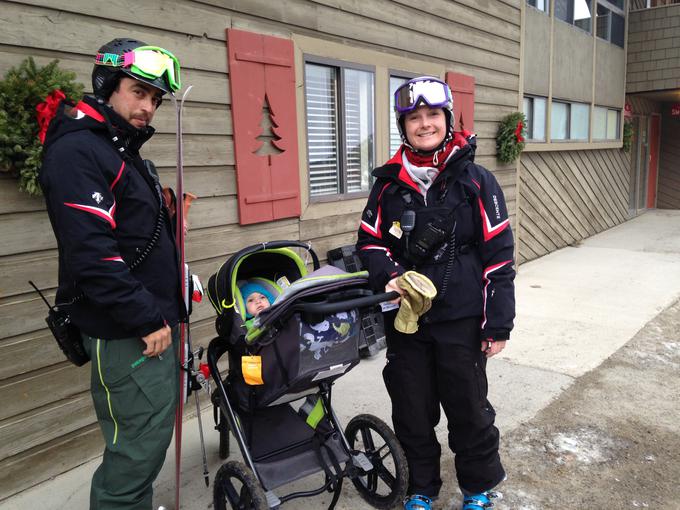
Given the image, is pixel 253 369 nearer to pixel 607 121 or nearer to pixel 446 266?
pixel 446 266

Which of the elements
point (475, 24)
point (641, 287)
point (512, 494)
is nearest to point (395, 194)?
point (512, 494)

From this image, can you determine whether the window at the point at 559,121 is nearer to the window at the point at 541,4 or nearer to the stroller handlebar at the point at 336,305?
the window at the point at 541,4

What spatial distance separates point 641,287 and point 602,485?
4646 millimetres

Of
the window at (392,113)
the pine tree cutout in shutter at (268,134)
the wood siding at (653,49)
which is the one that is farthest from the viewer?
the wood siding at (653,49)

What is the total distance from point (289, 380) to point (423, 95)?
4.27 ft

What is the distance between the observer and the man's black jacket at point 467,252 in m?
2.40

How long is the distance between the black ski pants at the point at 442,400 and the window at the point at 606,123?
967cm

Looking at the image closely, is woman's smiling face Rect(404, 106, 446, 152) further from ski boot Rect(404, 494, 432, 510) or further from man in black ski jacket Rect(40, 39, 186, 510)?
ski boot Rect(404, 494, 432, 510)

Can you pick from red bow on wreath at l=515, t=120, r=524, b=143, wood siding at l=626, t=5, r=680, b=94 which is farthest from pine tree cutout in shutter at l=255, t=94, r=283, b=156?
wood siding at l=626, t=5, r=680, b=94

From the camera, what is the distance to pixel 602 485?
287 cm

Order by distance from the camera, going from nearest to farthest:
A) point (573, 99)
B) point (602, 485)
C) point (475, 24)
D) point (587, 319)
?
point (602, 485) → point (587, 319) → point (475, 24) → point (573, 99)

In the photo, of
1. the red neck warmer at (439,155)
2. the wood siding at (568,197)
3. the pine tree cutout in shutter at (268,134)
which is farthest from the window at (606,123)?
the red neck warmer at (439,155)

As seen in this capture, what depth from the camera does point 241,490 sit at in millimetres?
2344

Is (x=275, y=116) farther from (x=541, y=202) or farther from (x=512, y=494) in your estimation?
(x=541, y=202)
